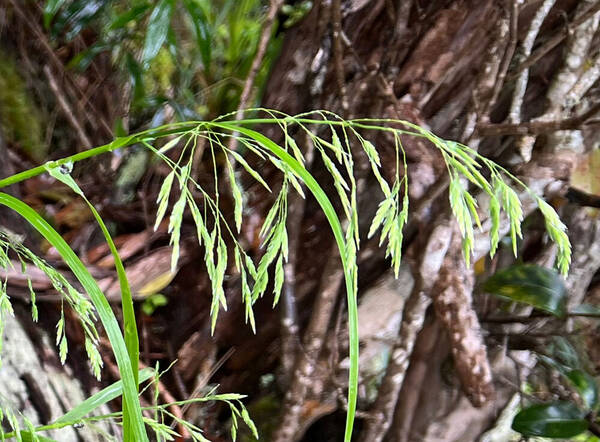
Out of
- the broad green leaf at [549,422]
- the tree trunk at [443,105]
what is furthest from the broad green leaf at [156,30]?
the broad green leaf at [549,422]

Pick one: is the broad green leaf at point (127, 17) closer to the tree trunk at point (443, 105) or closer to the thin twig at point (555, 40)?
the tree trunk at point (443, 105)

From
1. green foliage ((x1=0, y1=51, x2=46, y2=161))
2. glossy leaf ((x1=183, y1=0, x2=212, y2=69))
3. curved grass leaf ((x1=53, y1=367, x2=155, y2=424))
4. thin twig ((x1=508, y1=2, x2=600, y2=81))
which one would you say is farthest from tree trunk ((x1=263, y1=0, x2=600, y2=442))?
green foliage ((x1=0, y1=51, x2=46, y2=161))

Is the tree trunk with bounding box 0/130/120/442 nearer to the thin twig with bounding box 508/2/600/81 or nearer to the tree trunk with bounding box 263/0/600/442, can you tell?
the tree trunk with bounding box 263/0/600/442

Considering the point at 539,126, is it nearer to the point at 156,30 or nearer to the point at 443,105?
the point at 443,105

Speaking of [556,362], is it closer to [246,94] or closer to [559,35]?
[559,35]

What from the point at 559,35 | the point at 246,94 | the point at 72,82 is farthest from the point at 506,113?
the point at 72,82

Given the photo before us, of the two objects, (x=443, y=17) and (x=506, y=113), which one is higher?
(x=443, y=17)

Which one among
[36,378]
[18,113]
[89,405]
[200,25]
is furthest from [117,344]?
[18,113]
